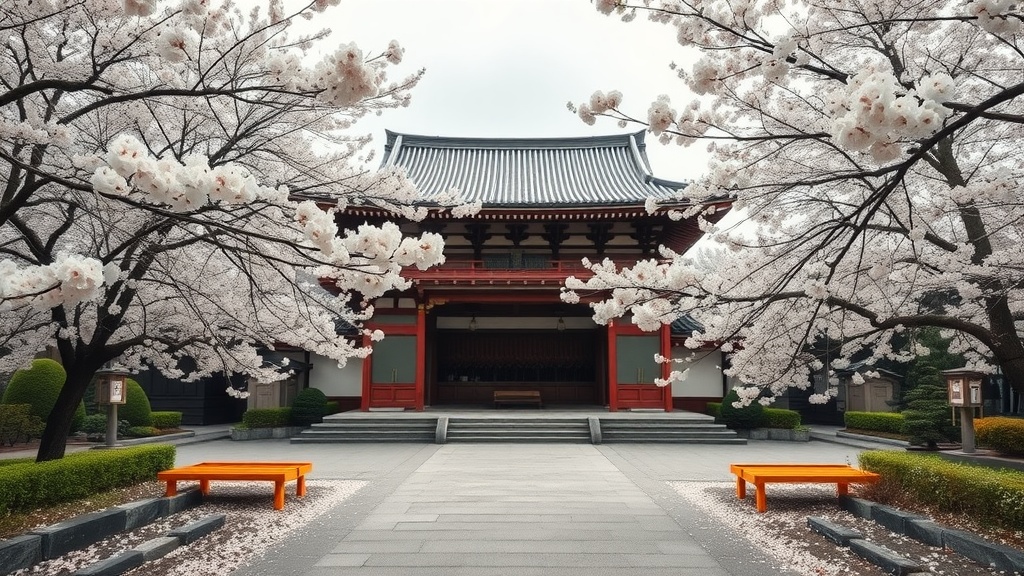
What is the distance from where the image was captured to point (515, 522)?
7109 mm

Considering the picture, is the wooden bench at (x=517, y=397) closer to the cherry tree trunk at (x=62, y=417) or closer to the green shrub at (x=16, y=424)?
the green shrub at (x=16, y=424)

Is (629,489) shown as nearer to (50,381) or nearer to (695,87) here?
(695,87)

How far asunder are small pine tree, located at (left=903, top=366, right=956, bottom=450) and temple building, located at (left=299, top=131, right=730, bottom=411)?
5.84m

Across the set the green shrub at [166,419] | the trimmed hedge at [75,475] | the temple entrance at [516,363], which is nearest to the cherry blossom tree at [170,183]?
the trimmed hedge at [75,475]

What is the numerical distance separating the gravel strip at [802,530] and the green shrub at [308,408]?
12191mm

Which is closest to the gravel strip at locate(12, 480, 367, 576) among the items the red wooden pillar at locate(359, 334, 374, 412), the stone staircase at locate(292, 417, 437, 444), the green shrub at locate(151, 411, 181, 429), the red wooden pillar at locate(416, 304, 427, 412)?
the stone staircase at locate(292, 417, 437, 444)

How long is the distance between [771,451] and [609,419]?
4158mm

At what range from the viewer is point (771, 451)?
15.0 m

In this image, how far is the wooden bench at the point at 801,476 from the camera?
741cm

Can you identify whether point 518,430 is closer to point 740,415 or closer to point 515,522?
point 740,415

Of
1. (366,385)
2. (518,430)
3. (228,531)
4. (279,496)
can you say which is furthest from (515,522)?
(366,385)

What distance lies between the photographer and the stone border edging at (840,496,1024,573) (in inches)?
195

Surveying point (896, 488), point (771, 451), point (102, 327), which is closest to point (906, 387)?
point (771, 451)

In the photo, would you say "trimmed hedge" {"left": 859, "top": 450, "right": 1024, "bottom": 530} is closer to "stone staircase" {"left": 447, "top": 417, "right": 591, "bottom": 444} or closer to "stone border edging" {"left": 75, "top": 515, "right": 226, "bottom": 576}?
"stone border edging" {"left": 75, "top": 515, "right": 226, "bottom": 576}
